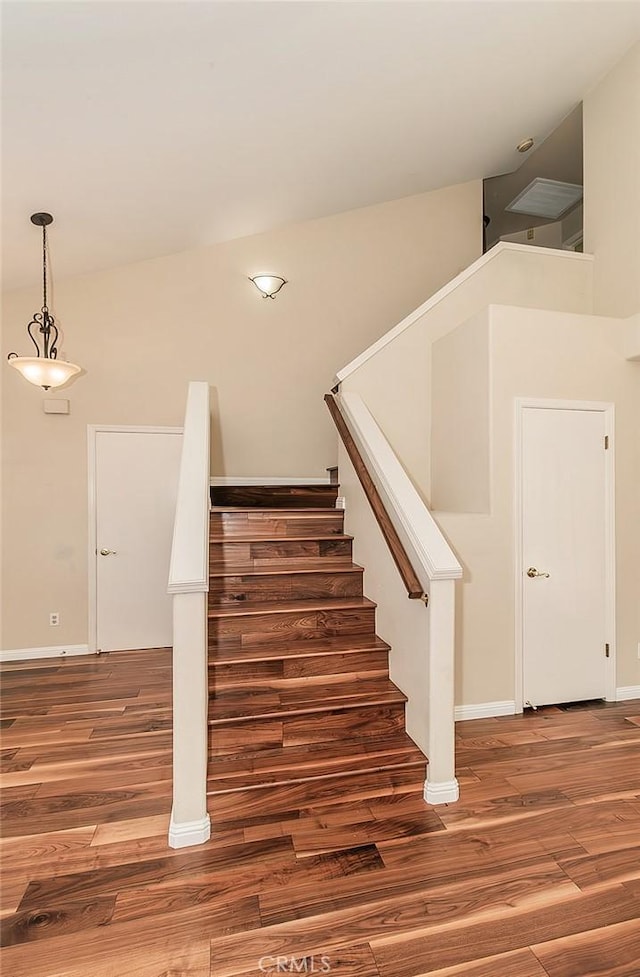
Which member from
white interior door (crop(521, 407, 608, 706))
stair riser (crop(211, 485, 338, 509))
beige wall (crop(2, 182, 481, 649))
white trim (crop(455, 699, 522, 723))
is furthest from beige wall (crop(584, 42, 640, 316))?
white trim (crop(455, 699, 522, 723))

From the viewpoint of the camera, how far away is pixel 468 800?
92.0 inches

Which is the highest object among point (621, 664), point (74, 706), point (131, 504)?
point (131, 504)

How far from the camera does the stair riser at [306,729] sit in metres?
2.41

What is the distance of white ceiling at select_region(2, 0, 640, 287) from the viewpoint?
2.40 metres

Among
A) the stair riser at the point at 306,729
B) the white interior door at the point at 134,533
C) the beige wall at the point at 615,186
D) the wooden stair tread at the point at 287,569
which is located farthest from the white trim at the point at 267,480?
the beige wall at the point at 615,186

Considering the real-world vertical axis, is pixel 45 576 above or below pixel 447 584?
below

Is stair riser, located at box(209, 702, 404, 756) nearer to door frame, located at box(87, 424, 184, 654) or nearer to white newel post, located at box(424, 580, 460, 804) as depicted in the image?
white newel post, located at box(424, 580, 460, 804)

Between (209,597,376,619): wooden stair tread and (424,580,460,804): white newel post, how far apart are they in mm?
773

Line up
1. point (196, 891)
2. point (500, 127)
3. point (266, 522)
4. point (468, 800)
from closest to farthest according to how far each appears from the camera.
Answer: point (196, 891)
point (468, 800)
point (266, 522)
point (500, 127)

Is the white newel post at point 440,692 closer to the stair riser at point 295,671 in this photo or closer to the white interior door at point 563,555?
the stair riser at point 295,671

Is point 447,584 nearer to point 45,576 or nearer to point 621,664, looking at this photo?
point 621,664

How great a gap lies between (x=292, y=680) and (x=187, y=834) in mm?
842

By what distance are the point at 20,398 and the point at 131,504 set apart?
1.28 meters

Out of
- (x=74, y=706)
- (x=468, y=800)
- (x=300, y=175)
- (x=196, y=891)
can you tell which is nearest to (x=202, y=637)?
(x=196, y=891)
